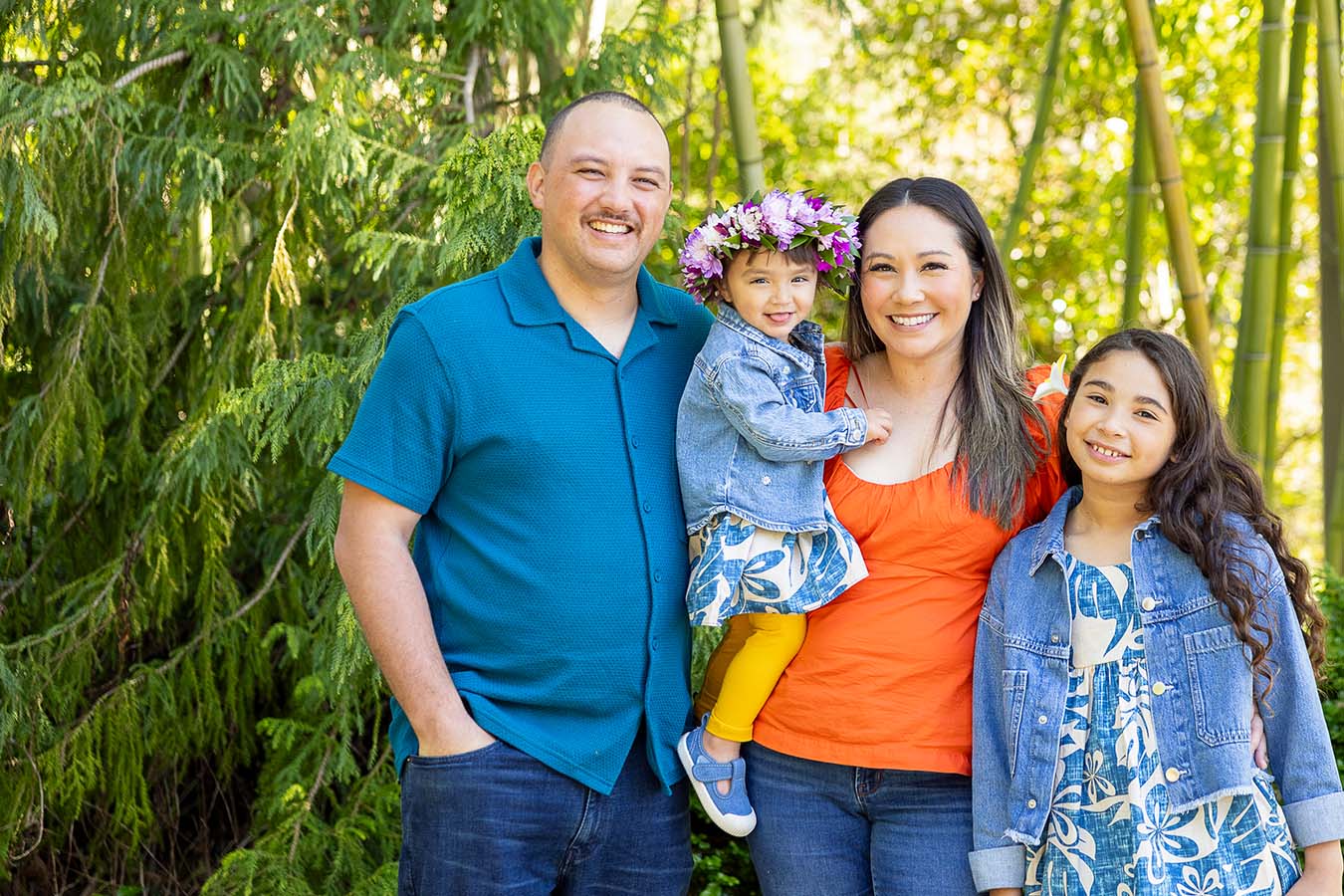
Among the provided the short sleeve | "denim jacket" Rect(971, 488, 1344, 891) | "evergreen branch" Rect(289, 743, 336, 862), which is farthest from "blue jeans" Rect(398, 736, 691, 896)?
"evergreen branch" Rect(289, 743, 336, 862)

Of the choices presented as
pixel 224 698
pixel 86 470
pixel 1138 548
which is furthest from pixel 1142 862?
pixel 86 470

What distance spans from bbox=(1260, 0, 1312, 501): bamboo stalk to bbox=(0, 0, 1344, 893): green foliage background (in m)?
0.62

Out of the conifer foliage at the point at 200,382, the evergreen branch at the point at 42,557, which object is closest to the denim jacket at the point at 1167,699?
the conifer foliage at the point at 200,382

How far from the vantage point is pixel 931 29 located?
8.04 meters

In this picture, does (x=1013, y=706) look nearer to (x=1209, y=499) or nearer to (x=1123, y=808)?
(x=1123, y=808)

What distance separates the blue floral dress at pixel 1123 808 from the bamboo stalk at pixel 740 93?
4.37 ft

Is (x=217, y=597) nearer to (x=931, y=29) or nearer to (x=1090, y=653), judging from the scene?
(x=1090, y=653)

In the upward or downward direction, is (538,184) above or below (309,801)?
above

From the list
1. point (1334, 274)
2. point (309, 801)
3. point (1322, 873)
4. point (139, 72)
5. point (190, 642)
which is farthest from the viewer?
point (1334, 274)

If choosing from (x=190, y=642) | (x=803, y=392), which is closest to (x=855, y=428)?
(x=803, y=392)

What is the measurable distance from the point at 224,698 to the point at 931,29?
645cm

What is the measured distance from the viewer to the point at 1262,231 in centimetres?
312

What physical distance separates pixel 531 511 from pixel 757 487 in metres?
0.37

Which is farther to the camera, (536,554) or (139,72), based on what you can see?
(139,72)
